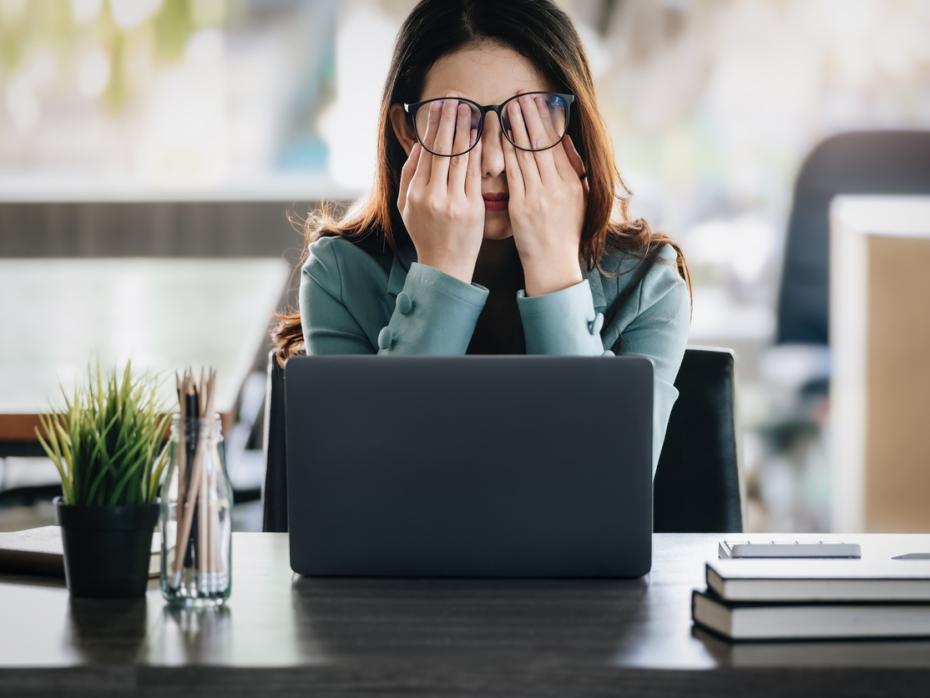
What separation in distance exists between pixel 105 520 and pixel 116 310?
9.23 feet

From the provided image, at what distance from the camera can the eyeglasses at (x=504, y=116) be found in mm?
1298

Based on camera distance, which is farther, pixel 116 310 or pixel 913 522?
pixel 116 310

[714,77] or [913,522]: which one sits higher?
[714,77]

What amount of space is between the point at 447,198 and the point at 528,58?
0.20 metres

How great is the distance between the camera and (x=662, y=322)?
4.48ft

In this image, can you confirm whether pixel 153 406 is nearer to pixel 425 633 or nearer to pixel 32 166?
pixel 425 633

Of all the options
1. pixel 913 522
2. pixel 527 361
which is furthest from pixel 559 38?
pixel 913 522

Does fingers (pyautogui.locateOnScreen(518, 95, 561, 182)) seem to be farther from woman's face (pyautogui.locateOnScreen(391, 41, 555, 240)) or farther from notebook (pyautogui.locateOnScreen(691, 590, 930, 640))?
notebook (pyautogui.locateOnScreen(691, 590, 930, 640))

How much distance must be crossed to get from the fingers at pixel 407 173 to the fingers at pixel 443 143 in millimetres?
30

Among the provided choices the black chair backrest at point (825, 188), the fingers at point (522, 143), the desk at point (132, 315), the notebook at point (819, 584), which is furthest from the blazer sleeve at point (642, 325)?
the black chair backrest at point (825, 188)

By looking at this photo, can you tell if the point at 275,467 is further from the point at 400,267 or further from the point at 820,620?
the point at 820,620

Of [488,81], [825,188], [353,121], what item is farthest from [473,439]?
[353,121]

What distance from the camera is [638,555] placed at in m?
0.84

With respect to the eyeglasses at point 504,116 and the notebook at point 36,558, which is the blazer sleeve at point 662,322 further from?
the notebook at point 36,558
